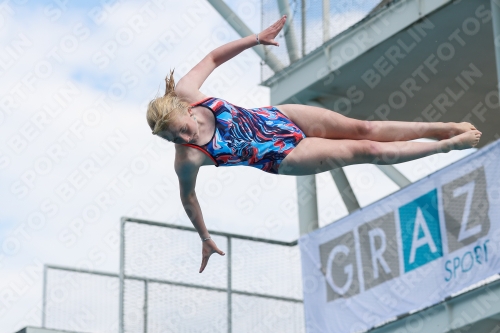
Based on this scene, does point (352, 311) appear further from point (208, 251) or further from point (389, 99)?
point (208, 251)

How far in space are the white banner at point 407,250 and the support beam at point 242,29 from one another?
2.55 m

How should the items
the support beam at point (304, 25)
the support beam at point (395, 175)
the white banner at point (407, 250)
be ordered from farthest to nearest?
1. the support beam at point (395, 175)
2. the support beam at point (304, 25)
3. the white banner at point (407, 250)

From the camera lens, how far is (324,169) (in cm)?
906

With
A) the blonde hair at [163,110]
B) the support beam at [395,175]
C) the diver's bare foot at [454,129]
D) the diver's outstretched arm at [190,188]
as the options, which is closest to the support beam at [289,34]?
the support beam at [395,175]

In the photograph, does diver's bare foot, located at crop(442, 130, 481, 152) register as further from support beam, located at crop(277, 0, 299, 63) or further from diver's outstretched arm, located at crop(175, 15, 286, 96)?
support beam, located at crop(277, 0, 299, 63)

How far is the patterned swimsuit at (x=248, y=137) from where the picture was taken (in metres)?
8.80

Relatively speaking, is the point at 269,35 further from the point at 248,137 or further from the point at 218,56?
the point at 248,137

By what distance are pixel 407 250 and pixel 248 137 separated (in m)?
6.08

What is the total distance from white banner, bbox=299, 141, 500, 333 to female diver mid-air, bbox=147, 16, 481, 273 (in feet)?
14.4

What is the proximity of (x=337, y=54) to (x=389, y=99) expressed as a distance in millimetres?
1461

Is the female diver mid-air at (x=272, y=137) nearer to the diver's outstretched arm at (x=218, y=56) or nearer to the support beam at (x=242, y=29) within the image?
the diver's outstretched arm at (x=218, y=56)

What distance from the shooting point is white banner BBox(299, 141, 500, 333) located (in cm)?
1342

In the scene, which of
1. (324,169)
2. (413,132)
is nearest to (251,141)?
(324,169)

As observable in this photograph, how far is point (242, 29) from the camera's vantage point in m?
15.9
